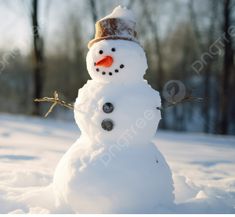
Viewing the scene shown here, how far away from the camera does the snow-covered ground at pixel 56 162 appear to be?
10.4 ft

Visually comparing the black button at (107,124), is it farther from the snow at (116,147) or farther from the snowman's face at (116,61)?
the snowman's face at (116,61)

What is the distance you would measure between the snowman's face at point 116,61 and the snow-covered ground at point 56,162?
1176 mm

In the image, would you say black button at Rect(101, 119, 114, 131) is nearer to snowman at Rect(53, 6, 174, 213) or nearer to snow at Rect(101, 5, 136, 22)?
snowman at Rect(53, 6, 174, 213)

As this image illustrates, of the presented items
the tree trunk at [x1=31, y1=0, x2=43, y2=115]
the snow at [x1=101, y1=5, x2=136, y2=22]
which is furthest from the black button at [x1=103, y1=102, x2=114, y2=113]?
the tree trunk at [x1=31, y1=0, x2=43, y2=115]

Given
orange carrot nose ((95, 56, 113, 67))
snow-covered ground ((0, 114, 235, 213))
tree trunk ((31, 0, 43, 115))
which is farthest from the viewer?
tree trunk ((31, 0, 43, 115))

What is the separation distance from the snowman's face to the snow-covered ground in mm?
1176

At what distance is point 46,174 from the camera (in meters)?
4.30

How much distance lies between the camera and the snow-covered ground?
10.4ft

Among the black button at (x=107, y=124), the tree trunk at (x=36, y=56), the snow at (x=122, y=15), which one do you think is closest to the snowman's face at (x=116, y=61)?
the snow at (x=122, y=15)

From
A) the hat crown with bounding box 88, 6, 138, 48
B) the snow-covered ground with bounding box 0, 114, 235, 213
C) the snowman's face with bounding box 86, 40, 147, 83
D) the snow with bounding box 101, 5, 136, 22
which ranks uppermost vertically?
the snow with bounding box 101, 5, 136, 22

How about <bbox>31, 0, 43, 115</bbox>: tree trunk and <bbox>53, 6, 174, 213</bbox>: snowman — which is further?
<bbox>31, 0, 43, 115</bbox>: tree trunk

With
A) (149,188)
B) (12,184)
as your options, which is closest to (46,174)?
(12,184)

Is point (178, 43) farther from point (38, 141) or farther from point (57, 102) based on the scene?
point (57, 102)

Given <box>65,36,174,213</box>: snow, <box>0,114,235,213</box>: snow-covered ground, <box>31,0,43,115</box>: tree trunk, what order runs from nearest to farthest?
1. <box>65,36,174,213</box>: snow
2. <box>0,114,235,213</box>: snow-covered ground
3. <box>31,0,43,115</box>: tree trunk
